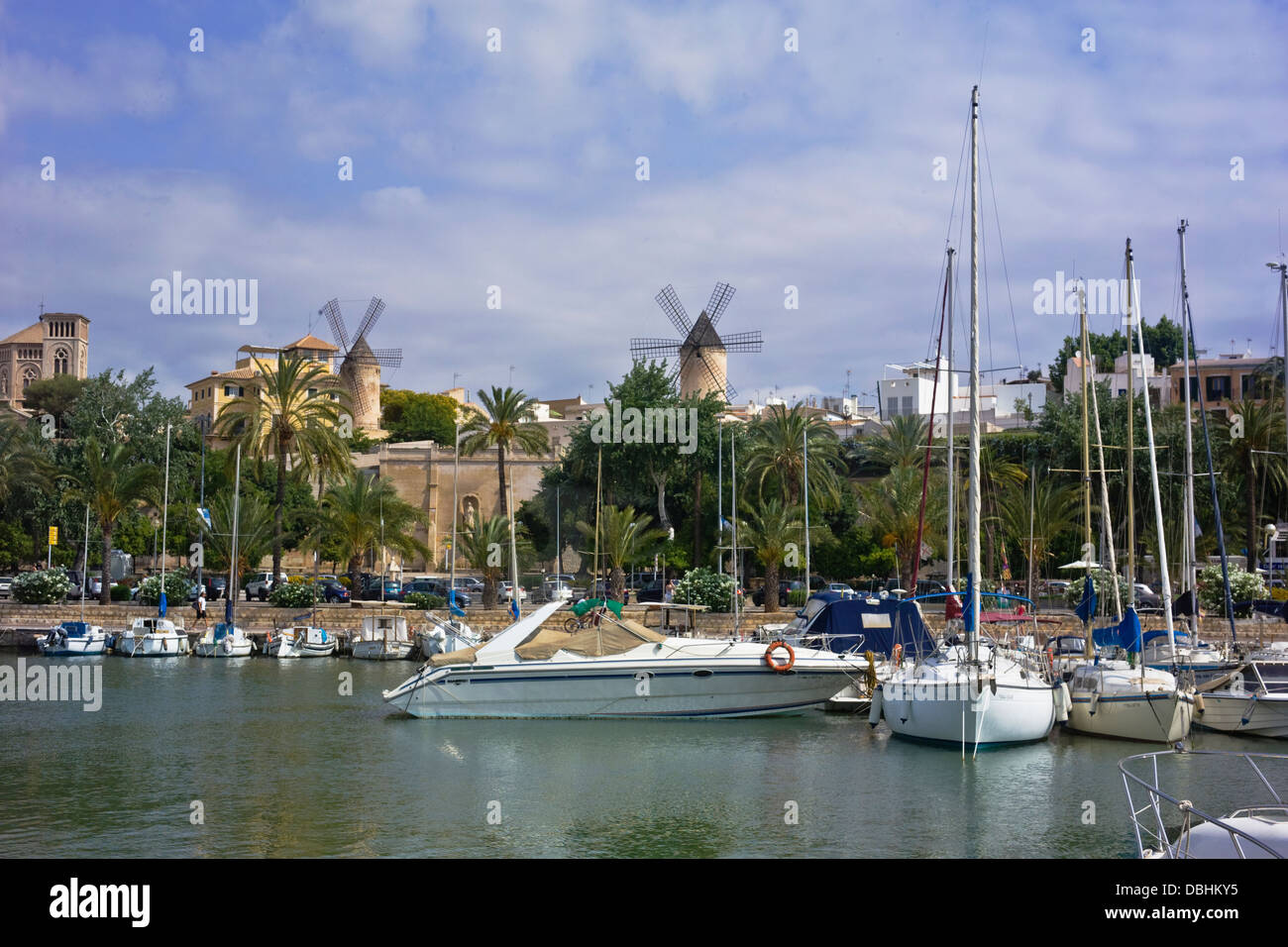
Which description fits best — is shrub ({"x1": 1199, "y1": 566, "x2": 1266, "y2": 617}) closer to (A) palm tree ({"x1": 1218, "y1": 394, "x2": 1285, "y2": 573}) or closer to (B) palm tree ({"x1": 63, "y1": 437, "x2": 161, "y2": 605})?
(A) palm tree ({"x1": 1218, "y1": 394, "x2": 1285, "y2": 573})

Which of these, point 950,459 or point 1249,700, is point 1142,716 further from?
point 950,459

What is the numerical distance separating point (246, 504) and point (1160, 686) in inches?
1464

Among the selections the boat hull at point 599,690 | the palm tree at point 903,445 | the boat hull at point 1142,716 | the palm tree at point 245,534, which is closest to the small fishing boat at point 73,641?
the palm tree at point 245,534

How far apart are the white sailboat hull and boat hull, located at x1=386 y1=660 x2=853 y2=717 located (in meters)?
7.88

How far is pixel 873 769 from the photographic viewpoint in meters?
18.4

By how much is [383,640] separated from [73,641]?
31.9ft

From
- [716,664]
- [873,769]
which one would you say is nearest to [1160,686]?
[873,769]

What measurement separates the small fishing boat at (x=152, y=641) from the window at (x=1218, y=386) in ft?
195

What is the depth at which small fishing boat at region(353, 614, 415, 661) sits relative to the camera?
128 feet

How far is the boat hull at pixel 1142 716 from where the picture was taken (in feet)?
67.4

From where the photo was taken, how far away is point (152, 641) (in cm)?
3891

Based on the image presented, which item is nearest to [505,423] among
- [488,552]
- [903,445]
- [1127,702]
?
[488,552]
